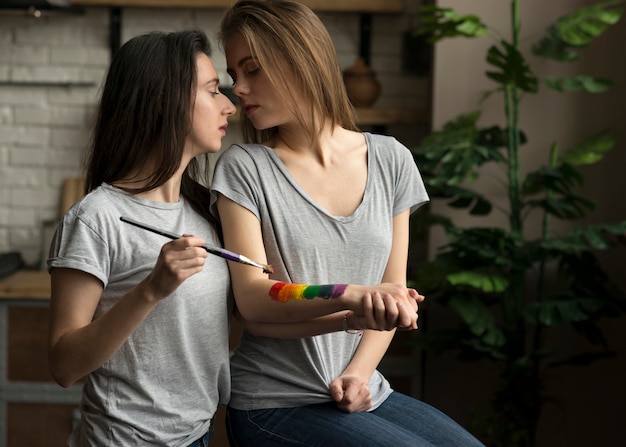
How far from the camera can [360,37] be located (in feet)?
12.2

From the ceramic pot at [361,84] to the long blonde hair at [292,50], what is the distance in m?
1.86

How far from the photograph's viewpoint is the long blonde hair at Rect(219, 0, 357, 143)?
158cm

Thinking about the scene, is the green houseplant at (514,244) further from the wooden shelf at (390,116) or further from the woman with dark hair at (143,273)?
the woman with dark hair at (143,273)

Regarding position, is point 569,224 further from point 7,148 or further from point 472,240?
point 7,148

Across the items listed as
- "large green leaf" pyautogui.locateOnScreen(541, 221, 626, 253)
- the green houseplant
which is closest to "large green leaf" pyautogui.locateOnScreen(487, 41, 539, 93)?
the green houseplant

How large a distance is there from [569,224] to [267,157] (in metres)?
1.95

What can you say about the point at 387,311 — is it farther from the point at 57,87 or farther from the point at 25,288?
the point at 57,87

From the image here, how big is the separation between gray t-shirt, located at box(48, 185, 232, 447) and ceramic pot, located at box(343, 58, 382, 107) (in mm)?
2041

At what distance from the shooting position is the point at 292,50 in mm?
1576

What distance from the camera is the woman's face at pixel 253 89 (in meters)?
1.60

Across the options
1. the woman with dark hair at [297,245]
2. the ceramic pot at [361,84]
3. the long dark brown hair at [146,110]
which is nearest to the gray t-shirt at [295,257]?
the woman with dark hair at [297,245]

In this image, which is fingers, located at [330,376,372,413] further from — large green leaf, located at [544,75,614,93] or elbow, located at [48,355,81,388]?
large green leaf, located at [544,75,614,93]

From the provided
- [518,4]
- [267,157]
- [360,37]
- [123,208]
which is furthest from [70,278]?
[360,37]

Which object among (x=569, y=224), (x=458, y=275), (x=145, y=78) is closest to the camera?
(x=145, y=78)
